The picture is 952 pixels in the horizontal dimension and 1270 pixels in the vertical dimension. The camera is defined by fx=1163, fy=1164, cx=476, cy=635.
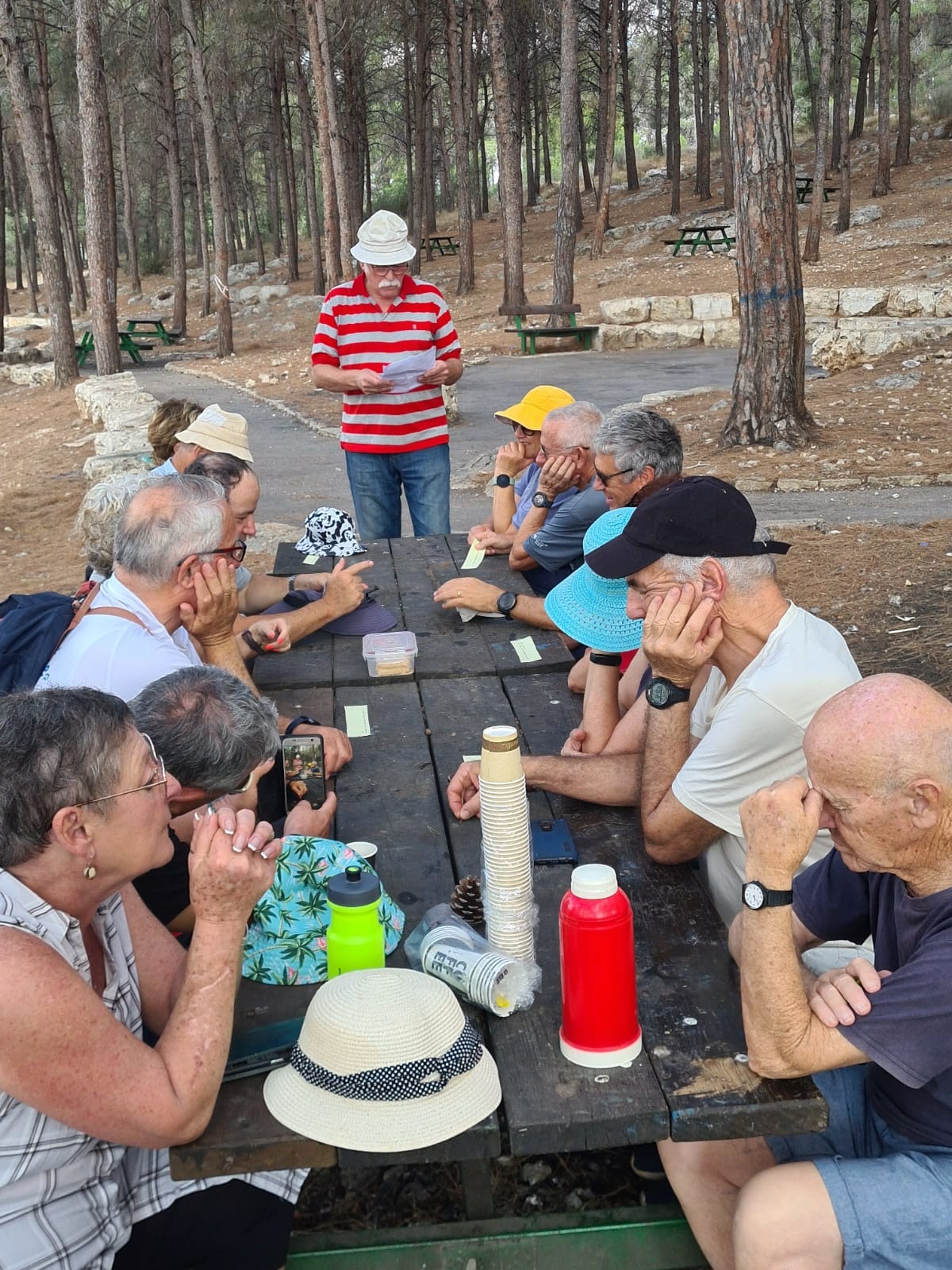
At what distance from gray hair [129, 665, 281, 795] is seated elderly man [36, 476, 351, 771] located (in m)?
0.46

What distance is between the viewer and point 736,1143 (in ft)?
6.40

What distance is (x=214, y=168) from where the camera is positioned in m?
20.9

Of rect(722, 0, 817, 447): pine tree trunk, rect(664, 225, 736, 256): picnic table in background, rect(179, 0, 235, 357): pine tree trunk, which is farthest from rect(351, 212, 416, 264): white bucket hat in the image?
rect(664, 225, 736, 256): picnic table in background

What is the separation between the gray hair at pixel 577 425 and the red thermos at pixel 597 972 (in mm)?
2920

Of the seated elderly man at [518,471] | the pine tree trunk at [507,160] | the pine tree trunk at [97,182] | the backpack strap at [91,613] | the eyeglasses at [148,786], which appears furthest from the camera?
the pine tree trunk at [507,160]

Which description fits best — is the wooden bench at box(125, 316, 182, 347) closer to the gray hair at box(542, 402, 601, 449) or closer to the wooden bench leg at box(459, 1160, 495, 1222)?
the gray hair at box(542, 402, 601, 449)

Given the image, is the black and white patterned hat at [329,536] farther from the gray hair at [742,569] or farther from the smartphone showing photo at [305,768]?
the gray hair at [742,569]

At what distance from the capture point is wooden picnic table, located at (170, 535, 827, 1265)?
5.25 ft

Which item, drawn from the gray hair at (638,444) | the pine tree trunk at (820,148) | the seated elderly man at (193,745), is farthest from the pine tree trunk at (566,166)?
the seated elderly man at (193,745)

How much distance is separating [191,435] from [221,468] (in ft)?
1.17

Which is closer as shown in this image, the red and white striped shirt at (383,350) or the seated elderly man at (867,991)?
the seated elderly man at (867,991)

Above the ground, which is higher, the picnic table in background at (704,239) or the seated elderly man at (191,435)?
the picnic table in background at (704,239)

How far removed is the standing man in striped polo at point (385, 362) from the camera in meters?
5.50

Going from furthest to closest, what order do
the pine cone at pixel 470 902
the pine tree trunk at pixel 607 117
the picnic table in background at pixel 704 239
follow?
1. the pine tree trunk at pixel 607 117
2. the picnic table in background at pixel 704 239
3. the pine cone at pixel 470 902
